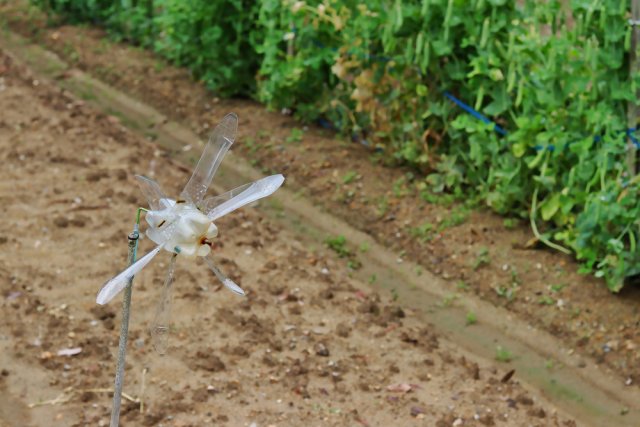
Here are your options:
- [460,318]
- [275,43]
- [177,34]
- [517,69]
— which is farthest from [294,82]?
[460,318]

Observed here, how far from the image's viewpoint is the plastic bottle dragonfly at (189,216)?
242 cm

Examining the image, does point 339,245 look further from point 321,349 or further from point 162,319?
point 162,319

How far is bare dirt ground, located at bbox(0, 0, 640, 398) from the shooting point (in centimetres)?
450

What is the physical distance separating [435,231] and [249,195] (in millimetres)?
2770

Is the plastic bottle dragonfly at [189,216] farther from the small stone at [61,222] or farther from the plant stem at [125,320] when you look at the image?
the small stone at [61,222]

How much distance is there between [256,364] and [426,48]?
1849 millimetres

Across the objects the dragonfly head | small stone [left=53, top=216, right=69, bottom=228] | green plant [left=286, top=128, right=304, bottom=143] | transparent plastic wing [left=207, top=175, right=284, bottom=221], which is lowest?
small stone [left=53, top=216, right=69, bottom=228]

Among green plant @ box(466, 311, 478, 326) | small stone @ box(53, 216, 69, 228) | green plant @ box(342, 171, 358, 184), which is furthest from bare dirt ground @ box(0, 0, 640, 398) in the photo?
small stone @ box(53, 216, 69, 228)

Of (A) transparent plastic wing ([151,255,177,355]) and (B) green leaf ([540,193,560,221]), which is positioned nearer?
(A) transparent plastic wing ([151,255,177,355])

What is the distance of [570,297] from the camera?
464cm

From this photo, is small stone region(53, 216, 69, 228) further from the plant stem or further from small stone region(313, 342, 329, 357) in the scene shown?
the plant stem

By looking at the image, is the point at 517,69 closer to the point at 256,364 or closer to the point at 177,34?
the point at 256,364

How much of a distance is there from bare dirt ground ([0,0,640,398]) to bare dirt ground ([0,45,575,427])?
0.36m

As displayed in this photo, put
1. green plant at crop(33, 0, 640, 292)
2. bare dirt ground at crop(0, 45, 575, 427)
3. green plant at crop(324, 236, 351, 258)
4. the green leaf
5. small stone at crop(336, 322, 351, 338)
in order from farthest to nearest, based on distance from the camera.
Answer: green plant at crop(324, 236, 351, 258), the green leaf, green plant at crop(33, 0, 640, 292), small stone at crop(336, 322, 351, 338), bare dirt ground at crop(0, 45, 575, 427)
